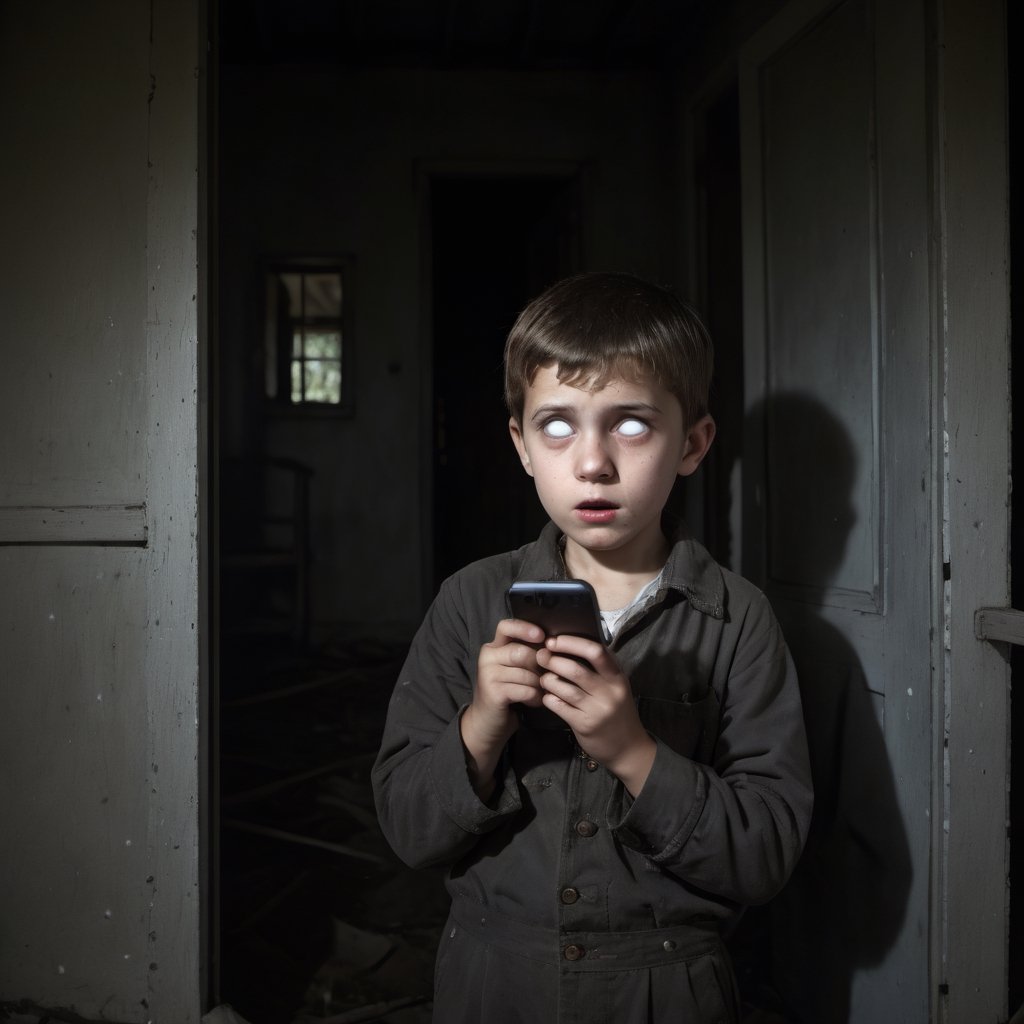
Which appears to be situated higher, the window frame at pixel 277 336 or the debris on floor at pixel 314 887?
the window frame at pixel 277 336

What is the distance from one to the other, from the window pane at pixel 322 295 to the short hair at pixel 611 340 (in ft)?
15.4

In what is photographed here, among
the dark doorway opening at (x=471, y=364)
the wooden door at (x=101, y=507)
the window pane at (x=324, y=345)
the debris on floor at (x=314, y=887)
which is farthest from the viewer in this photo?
the dark doorway opening at (x=471, y=364)

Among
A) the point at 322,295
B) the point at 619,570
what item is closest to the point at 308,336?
the point at 322,295

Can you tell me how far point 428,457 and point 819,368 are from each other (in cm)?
392

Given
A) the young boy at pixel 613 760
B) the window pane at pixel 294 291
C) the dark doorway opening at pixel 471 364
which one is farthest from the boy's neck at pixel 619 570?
the dark doorway opening at pixel 471 364

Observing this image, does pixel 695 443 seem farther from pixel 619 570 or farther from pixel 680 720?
pixel 680 720

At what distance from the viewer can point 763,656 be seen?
1.23 metres

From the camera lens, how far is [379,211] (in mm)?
5523

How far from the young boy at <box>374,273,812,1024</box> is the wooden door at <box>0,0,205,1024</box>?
0.60 metres

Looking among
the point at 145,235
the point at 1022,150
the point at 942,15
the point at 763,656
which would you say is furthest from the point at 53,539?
the point at 1022,150

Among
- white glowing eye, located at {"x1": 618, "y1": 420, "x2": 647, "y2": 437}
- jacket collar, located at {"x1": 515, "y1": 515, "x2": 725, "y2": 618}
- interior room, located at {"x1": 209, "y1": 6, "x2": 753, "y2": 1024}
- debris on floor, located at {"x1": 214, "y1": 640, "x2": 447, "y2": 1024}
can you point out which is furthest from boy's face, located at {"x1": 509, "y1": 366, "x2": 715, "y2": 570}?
interior room, located at {"x1": 209, "y1": 6, "x2": 753, "y2": 1024}

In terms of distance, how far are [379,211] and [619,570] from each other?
15.6 ft

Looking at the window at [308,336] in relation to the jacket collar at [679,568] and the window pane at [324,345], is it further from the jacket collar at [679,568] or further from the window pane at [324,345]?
the jacket collar at [679,568]

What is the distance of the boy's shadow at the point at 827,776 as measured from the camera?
1.63 metres
